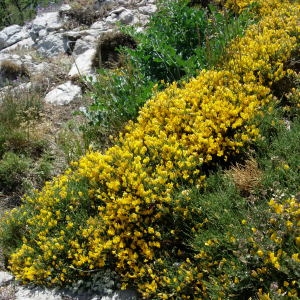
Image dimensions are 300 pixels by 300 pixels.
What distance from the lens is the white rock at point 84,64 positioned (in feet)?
27.1

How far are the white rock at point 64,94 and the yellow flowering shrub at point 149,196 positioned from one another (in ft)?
9.84

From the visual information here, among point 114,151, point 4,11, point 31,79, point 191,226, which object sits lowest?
point 4,11

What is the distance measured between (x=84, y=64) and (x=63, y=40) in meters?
2.02

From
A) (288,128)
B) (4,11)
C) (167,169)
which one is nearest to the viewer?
(167,169)

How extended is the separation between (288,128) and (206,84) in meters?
1.11

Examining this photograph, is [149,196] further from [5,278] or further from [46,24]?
[46,24]

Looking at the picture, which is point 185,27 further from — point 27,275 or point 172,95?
point 27,275

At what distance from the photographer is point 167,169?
386 centimetres

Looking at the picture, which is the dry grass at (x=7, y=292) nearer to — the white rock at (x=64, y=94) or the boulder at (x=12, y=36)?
the white rock at (x=64, y=94)

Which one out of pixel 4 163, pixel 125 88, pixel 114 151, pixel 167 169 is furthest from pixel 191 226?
pixel 4 163

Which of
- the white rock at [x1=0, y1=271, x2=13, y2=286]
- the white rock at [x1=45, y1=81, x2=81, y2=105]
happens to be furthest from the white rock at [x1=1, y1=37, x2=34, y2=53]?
the white rock at [x1=0, y1=271, x2=13, y2=286]

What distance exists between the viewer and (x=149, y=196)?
12.2 ft

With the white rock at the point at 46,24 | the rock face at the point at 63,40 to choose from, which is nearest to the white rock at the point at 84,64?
the rock face at the point at 63,40

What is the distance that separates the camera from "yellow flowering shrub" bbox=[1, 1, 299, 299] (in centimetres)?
360
